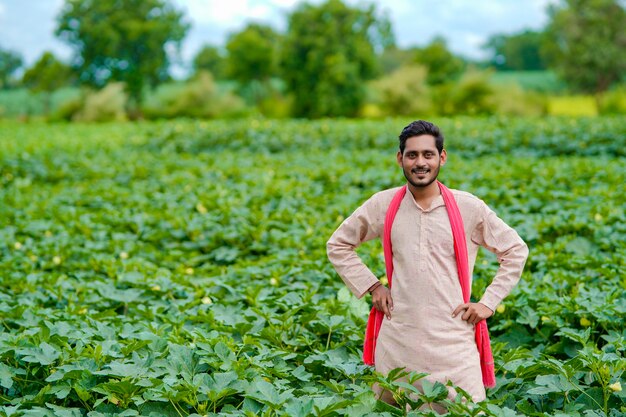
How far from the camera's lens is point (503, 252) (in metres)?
2.46

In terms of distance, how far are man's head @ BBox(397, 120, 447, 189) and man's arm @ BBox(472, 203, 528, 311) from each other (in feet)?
0.81

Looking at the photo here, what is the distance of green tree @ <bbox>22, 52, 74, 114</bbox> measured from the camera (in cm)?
3916

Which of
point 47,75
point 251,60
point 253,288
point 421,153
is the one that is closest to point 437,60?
point 251,60

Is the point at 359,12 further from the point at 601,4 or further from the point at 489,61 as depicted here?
the point at 489,61

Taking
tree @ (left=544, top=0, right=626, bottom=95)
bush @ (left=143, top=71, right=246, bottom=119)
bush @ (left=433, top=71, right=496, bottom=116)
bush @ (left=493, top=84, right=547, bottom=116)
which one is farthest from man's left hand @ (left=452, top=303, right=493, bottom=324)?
tree @ (left=544, top=0, right=626, bottom=95)

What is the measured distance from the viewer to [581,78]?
3231 centimetres

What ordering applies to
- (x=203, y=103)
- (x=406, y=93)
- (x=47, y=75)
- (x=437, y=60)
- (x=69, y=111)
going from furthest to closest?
(x=47, y=75) < (x=437, y=60) < (x=203, y=103) < (x=69, y=111) < (x=406, y=93)

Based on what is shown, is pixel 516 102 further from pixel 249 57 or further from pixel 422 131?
pixel 422 131

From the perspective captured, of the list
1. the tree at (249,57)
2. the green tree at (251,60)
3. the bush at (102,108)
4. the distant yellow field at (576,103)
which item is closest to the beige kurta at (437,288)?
the bush at (102,108)

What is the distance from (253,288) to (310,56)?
99.2 feet

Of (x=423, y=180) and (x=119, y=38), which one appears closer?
(x=423, y=180)

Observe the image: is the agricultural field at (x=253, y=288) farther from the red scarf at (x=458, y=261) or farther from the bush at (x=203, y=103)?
the bush at (x=203, y=103)

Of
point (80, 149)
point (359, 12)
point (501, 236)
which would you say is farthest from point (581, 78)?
point (501, 236)

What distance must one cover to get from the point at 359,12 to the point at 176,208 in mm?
29294
